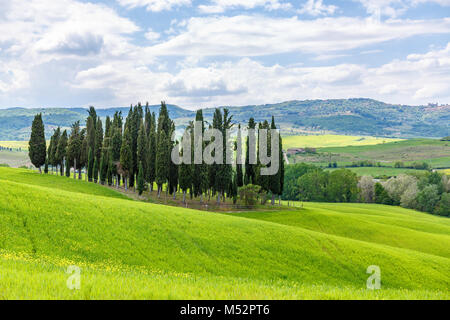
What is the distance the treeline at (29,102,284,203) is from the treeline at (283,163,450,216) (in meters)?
70.1

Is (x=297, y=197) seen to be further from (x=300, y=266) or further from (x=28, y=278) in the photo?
(x=28, y=278)

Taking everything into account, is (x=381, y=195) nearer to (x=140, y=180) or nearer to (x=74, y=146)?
(x=140, y=180)

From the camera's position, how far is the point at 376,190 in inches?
5910

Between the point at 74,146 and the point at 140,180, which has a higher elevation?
the point at 74,146

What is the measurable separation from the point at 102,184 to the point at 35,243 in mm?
62834

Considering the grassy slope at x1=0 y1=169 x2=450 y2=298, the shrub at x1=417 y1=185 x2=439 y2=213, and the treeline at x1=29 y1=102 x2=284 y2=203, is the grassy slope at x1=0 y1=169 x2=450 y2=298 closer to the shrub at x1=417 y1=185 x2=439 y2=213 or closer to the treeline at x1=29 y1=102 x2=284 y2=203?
the treeline at x1=29 y1=102 x2=284 y2=203

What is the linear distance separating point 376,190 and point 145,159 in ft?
342

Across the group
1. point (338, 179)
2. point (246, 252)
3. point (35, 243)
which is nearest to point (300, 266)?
point (246, 252)

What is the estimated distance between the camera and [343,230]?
65.8 meters

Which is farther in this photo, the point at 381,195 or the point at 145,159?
the point at 381,195

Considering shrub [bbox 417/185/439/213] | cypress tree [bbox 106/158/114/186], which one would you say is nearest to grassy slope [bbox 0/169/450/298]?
cypress tree [bbox 106/158/114/186]

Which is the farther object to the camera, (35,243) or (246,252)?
(246,252)

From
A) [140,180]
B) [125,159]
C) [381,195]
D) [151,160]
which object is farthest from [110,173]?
[381,195]

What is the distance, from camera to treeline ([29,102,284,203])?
78.4 metres
